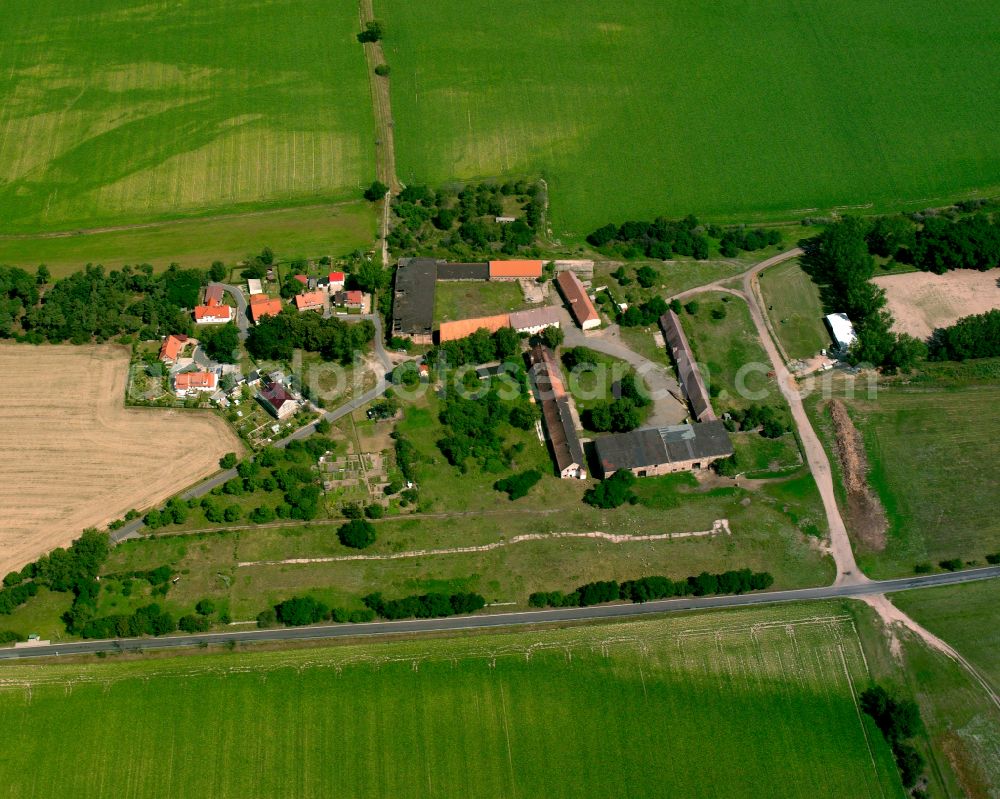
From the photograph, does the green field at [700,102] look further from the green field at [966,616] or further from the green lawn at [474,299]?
the green field at [966,616]

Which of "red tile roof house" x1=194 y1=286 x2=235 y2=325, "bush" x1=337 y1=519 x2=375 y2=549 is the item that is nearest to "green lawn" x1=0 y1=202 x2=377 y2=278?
"red tile roof house" x1=194 y1=286 x2=235 y2=325

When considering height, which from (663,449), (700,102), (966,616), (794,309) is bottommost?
(966,616)

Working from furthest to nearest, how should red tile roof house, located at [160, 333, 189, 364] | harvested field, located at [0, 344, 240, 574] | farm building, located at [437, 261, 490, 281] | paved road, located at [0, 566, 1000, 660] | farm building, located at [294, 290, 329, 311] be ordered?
farm building, located at [437, 261, 490, 281] → farm building, located at [294, 290, 329, 311] → red tile roof house, located at [160, 333, 189, 364] → harvested field, located at [0, 344, 240, 574] → paved road, located at [0, 566, 1000, 660]

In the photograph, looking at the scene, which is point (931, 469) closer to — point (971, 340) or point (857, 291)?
point (971, 340)

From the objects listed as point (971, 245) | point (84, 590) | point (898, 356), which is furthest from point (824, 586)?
point (84, 590)

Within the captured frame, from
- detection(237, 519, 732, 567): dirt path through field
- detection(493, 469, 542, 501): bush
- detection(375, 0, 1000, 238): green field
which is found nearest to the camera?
detection(237, 519, 732, 567): dirt path through field

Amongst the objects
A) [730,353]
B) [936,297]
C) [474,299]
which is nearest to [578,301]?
[474,299]

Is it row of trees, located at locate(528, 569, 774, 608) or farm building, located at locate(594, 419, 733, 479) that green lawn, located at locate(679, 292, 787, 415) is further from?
row of trees, located at locate(528, 569, 774, 608)
